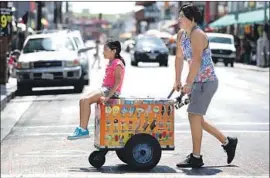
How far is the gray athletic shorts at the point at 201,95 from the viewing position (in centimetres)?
934

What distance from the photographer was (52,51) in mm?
26078

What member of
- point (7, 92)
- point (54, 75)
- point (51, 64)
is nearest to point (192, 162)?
point (7, 92)

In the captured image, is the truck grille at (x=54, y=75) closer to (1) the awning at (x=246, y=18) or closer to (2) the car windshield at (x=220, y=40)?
(2) the car windshield at (x=220, y=40)

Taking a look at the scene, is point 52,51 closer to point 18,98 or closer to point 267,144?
point 18,98

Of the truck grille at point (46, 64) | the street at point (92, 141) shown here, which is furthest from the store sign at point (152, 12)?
the truck grille at point (46, 64)

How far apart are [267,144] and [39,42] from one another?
43.4ft

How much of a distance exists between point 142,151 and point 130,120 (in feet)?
1.36

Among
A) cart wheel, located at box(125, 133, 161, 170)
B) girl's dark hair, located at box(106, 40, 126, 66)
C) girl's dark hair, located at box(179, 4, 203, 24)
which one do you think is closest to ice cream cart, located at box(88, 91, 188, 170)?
cart wheel, located at box(125, 133, 161, 170)

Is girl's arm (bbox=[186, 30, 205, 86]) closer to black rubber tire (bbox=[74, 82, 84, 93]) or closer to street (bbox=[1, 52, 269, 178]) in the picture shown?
street (bbox=[1, 52, 269, 178])

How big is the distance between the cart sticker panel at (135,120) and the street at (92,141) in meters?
0.43

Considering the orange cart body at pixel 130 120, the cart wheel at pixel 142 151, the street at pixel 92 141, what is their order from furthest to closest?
the street at pixel 92 141
the cart wheel at pixel 142 151
the orange cart body at pixel 130 120

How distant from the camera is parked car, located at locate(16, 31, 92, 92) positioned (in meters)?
25.5

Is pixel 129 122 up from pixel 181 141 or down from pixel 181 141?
up

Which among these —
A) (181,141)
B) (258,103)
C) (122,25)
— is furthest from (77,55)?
(122,25)
